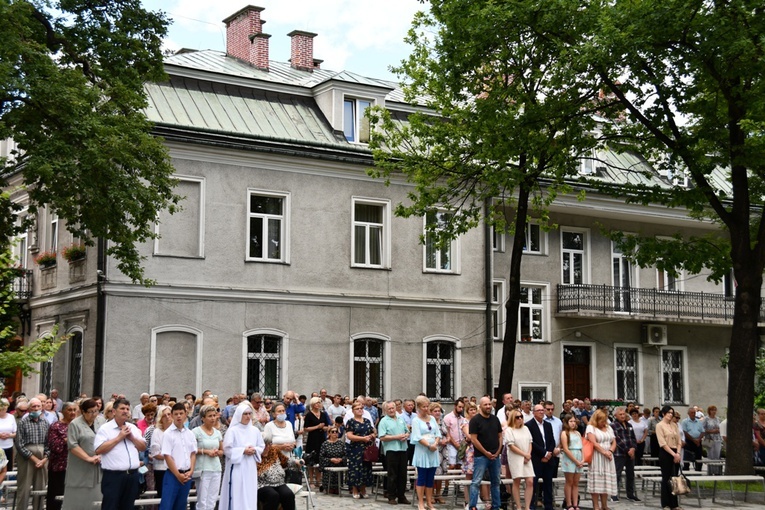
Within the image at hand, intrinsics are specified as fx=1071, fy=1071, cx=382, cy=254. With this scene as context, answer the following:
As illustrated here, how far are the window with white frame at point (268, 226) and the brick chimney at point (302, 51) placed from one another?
8.06 metres

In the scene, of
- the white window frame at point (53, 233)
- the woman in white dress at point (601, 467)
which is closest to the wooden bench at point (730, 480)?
the woman in white dress at point (601, 467)

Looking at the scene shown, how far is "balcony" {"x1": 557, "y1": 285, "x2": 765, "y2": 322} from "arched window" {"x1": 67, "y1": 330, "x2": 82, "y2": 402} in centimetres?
1509

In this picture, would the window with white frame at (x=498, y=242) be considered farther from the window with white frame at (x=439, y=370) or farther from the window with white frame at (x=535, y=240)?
the window with white frame at (x=439, y=370)

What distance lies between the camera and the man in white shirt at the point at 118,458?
1344 centimetres

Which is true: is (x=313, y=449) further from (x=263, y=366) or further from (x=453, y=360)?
(x=453, y=360)

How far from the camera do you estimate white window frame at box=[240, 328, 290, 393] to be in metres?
28.0

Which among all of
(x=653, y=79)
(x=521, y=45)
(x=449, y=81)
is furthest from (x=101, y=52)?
(x=653, y=79)

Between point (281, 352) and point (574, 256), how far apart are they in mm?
11816

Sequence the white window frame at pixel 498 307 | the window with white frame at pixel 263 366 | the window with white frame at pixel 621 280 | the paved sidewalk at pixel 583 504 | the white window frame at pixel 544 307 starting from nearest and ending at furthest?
the paved sidewalk at pixel 583 504, the window with white frame at pixel 263 366, the white window frame at pixel 498 307, the white window frame at pixel 544 307, the window with white frame at pixel 621 280

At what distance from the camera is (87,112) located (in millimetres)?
20906

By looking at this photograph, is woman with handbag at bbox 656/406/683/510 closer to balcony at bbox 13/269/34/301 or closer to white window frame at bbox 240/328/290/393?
white window frame at bbox 240/328/290/393

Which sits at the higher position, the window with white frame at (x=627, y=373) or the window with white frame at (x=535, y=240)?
the window with white frame at (x=535, y=240)

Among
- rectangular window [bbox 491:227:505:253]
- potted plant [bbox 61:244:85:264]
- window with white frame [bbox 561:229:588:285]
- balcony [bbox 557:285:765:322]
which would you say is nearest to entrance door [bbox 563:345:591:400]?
balcony [bbox 557:285:765:322]

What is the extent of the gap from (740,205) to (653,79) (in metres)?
3.20
